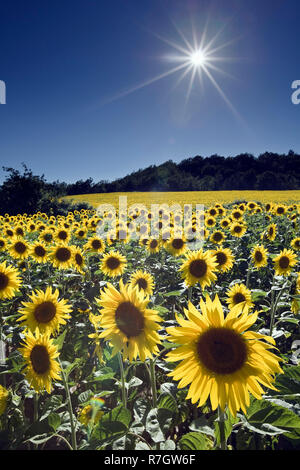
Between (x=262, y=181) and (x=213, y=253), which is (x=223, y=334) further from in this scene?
(x=262, y=181)

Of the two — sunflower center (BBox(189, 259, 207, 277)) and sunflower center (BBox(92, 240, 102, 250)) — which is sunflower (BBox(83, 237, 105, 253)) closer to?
sunflower center (BBox(92, 240, 102, 250))

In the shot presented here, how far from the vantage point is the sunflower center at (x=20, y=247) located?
6.08m

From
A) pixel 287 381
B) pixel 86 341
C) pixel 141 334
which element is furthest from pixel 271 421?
pixel 86 341

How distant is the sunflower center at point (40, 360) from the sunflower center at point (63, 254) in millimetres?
3719

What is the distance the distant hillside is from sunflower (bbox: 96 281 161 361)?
203 ft

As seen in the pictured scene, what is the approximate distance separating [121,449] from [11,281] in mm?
2757

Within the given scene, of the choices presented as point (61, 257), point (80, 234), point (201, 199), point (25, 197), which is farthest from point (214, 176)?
point (61, 257)

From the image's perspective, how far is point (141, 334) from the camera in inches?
72.7

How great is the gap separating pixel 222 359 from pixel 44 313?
6.28 feet

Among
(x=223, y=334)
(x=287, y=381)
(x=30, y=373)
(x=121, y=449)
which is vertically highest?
(x=223, y=334)

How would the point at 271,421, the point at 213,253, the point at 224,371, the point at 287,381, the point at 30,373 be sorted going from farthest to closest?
the point at 213,253 → the point at 30,373 → the point at 287,381 → the point at 271,421 → the point at 224,371

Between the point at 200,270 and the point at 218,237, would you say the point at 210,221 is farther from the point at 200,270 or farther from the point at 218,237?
the point at 200,270

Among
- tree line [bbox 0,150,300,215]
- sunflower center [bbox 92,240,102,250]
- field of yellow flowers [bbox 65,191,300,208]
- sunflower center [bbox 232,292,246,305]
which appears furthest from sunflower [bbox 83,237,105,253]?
tree line [bbox 0,150,300,215]

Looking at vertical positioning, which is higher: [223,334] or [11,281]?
[223,334]
